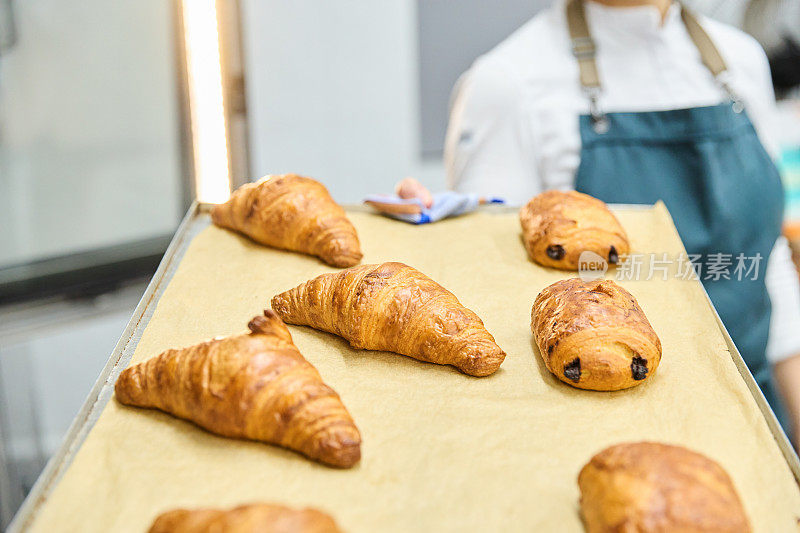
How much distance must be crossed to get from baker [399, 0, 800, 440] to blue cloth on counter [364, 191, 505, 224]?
1.04 feet

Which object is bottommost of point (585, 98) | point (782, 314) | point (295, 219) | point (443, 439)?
point (782, 314)

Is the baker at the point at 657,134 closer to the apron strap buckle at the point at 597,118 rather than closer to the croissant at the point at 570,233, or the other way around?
the apron strap buckle at the point at 597,118

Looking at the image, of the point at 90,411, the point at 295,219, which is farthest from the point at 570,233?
the point at 90,411

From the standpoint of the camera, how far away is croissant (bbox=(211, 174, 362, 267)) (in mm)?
1073

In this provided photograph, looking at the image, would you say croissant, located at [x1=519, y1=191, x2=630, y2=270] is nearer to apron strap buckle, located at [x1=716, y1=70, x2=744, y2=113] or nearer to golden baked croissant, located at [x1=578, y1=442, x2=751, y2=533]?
golden baked croissant, located at [x1=578, y1=442, x2=751, y2=533]

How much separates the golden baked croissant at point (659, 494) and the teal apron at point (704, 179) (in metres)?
0.90

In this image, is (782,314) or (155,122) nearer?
(782,314)

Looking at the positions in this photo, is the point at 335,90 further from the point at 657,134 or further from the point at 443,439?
the point at 443,439

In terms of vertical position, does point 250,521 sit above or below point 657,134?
below

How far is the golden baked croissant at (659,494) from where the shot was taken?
0.57 meters

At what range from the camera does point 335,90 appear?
8.21 ft

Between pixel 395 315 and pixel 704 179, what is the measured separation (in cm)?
89

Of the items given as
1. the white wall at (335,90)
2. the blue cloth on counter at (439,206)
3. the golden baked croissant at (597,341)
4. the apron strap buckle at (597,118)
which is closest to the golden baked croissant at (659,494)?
the golden baked croissant at (597,341)

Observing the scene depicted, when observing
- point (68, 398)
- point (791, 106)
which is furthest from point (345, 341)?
point (791, 106)
